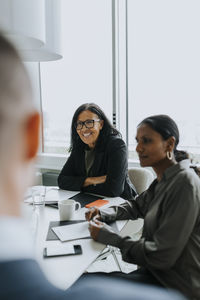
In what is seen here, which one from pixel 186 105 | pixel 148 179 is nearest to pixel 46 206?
pixel 148 179

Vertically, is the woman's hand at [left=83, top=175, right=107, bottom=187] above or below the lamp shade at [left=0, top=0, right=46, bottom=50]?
below

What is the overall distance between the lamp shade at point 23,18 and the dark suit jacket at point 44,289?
1.35 meters

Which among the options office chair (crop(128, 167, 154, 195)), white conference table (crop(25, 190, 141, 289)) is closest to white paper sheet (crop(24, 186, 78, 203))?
white conference table (crop(25, 190, 141, 289))

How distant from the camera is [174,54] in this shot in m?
3.19

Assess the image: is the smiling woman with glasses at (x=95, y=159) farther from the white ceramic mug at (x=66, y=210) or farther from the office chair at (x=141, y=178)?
the white ceramic mug at (x=66, y=210)

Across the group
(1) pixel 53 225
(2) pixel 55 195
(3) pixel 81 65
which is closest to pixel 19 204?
(1) pixel 53 225

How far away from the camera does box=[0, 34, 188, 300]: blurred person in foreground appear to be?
236mm

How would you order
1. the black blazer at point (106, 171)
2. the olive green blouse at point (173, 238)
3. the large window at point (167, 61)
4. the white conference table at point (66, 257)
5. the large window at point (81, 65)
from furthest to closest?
the large window at point (81, 65), the large window at point (167, 61), the black blazer at point (106, 171), the olive green blouse at point (173, 238), the white conference table at point (66, 257)

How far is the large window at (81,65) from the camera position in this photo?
356 cm

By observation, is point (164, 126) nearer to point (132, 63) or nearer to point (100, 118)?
point (100, 118)

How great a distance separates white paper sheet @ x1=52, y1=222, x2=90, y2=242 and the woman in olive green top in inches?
2.5

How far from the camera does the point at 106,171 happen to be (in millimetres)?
2453

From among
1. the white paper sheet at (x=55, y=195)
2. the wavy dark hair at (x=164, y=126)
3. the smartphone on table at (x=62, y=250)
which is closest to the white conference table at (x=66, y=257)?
the smartphone on table at (x=62, y=250)

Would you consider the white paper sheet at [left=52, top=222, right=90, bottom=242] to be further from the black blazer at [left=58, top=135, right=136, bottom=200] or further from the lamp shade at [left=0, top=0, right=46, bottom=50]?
the lamp shade at [left=0, top=0, right=46, bottom=50]
